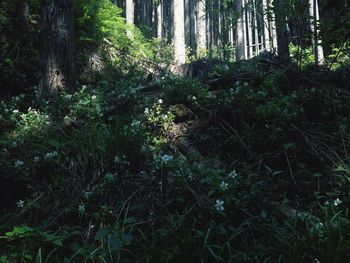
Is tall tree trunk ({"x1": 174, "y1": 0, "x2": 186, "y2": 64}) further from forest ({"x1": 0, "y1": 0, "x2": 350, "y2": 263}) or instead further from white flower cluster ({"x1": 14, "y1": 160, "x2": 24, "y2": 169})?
white flower cluster ({"x1": 14, "y1": 160, "x2": 24, "y2": 169})

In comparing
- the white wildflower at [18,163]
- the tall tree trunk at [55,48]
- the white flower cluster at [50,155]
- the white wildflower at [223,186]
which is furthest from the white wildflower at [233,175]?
the tall tree trunk at [55,48]

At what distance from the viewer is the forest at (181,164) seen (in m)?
2.55

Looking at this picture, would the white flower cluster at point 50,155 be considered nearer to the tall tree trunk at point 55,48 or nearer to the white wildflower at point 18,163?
the white wildflower at point 18,163

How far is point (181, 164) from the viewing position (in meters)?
3.42

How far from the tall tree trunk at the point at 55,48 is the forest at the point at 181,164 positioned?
0.02 m

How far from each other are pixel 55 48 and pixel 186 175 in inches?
143

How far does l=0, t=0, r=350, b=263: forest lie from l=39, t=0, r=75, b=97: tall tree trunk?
18 mm

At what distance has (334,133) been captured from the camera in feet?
12.2

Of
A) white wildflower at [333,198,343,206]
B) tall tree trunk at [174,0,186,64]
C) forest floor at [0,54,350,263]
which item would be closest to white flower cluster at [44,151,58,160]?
forest floor at [0,54,350,263]

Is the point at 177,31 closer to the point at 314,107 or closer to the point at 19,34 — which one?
the point at 19,34

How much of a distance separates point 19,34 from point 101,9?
231cm

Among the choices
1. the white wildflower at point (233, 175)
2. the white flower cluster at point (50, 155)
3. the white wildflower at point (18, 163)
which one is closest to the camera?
the white wildflower at point (233, 175)

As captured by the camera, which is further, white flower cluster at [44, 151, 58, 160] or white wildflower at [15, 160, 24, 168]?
white flower cluster at [44, 151, 58, 160]

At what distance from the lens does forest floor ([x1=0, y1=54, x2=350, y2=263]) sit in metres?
2.53
